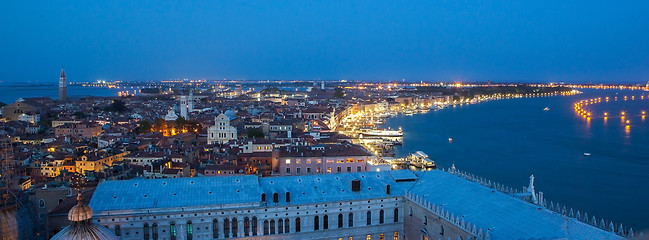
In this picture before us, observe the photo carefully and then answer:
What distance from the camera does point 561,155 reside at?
22969 mm

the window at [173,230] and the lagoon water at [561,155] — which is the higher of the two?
the window at [173,230]

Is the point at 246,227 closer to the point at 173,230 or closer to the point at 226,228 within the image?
the point at 226,228

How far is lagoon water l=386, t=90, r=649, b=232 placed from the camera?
603 inches

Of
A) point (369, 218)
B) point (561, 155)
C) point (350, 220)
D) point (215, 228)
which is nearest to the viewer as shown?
point (215, 228)

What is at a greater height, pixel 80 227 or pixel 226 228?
pixel 80 227

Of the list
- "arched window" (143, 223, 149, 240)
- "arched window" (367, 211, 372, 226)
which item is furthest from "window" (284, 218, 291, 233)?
"arched window" (143, 223, 149, 240)

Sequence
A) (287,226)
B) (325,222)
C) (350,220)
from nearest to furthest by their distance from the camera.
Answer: (287,226) → (325,222) → (350,220)

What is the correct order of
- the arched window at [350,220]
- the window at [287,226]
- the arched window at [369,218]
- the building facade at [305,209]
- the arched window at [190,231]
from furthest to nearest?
1. the arched window at [369,218]
2. the arched window at [350,220]
3. the window at [287,226]
4. the arched window at [190,231]
5. the building facade at [305,209]

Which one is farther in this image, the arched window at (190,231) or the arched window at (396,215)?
the arched window at (396,215)

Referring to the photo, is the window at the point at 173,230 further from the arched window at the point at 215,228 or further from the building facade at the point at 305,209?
the arched window at the point at 215,228

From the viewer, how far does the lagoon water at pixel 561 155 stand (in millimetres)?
15312

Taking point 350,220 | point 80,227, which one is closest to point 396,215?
point 350,220

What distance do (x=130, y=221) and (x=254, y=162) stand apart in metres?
8.00

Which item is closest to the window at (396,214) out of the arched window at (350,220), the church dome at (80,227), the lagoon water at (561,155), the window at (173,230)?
the arched window at (350,220)
